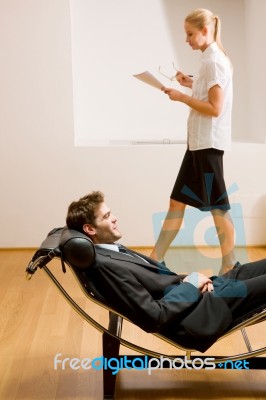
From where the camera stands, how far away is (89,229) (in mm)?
2893

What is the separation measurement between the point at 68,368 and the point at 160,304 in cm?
64

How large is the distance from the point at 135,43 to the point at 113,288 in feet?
10.7

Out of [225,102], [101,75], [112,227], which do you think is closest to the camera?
[112,227]

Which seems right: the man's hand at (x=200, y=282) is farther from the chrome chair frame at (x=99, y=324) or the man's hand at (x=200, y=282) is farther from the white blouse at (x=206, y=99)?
the white blouse at (x=206, y=99)

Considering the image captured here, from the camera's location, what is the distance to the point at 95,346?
339cm

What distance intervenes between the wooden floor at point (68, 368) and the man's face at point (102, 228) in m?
0.56

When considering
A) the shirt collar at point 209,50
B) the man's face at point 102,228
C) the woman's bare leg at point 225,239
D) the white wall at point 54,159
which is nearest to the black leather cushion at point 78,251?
the man's face at point 102,228

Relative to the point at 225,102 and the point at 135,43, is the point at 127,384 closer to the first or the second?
the point at 225,102

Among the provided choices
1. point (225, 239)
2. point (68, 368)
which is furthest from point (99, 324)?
point (225, 239)

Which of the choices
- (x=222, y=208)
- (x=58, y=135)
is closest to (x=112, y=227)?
(x=222, y=208)

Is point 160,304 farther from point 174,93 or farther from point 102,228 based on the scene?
point 174,93

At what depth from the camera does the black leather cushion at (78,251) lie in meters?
2.60

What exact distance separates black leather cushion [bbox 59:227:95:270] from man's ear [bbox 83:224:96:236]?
0.25 m

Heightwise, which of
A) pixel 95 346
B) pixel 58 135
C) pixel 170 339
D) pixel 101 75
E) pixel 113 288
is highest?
pixel 101 75
